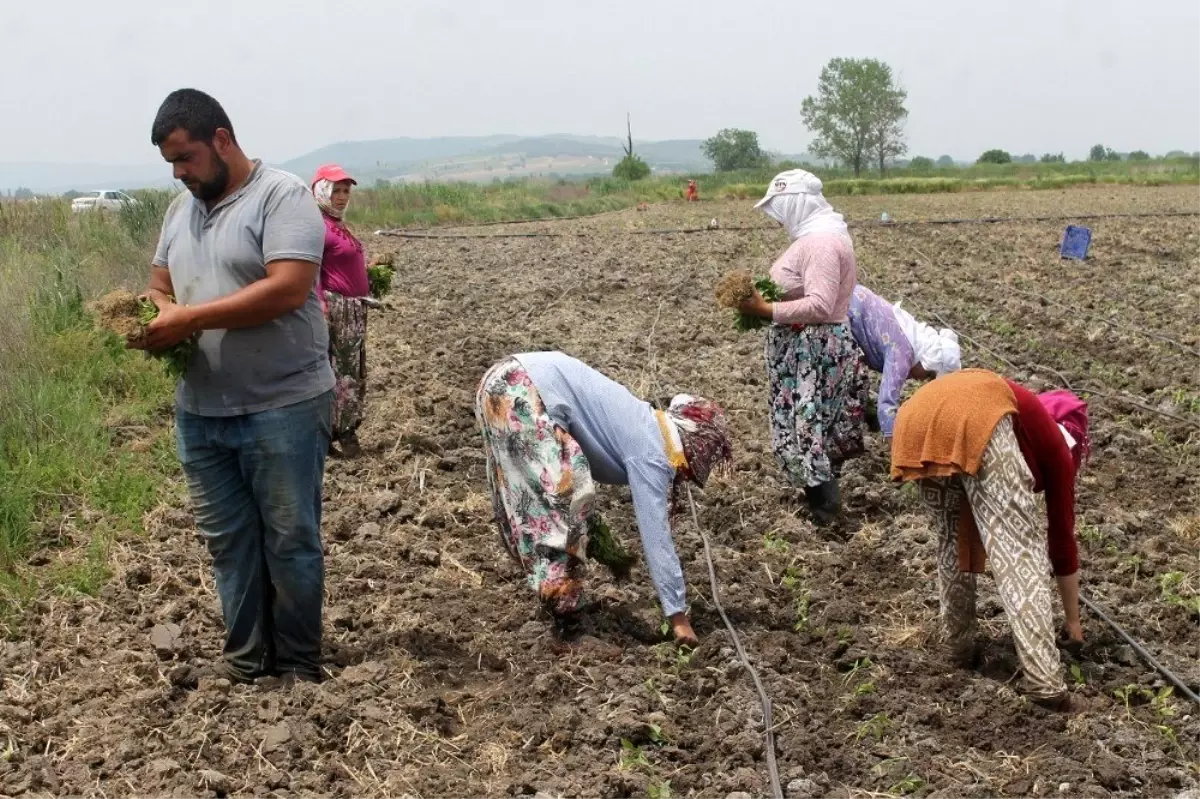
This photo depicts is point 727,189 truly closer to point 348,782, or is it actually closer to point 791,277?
point 791,277

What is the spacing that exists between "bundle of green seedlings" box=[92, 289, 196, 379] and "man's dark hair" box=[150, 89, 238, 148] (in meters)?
0.51

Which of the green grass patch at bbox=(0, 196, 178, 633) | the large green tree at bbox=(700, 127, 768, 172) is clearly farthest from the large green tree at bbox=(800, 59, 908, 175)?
the green grass patch at bbox=(0, 196, 178, 633)

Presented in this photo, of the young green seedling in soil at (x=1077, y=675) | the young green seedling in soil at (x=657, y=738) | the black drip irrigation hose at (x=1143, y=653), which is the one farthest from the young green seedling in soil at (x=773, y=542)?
the young green seedling in soil at (x=657, y=738)

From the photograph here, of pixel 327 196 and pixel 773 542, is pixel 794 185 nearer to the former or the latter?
pixel 773 542

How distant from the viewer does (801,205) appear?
18.9ft

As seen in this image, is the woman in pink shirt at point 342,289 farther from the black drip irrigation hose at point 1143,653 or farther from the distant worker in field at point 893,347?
the black drip irrigation hose at point 1143,653

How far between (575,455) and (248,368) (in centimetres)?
114

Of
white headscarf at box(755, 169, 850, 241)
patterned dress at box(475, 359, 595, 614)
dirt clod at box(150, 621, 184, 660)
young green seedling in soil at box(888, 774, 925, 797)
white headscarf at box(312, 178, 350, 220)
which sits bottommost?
young green seedling in soil at box(888, 774, 925, 797)

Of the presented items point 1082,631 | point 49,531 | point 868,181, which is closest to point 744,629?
point 1082,631

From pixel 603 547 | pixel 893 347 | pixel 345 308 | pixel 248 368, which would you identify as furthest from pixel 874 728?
pixel 345 308

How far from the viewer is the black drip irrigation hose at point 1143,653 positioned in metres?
4.11

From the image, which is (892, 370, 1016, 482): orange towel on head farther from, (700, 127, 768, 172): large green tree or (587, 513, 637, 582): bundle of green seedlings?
(700, 127, 768, 172): large green tree

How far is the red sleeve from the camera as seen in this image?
12.9 feet

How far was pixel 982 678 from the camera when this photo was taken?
4344 millimetres
